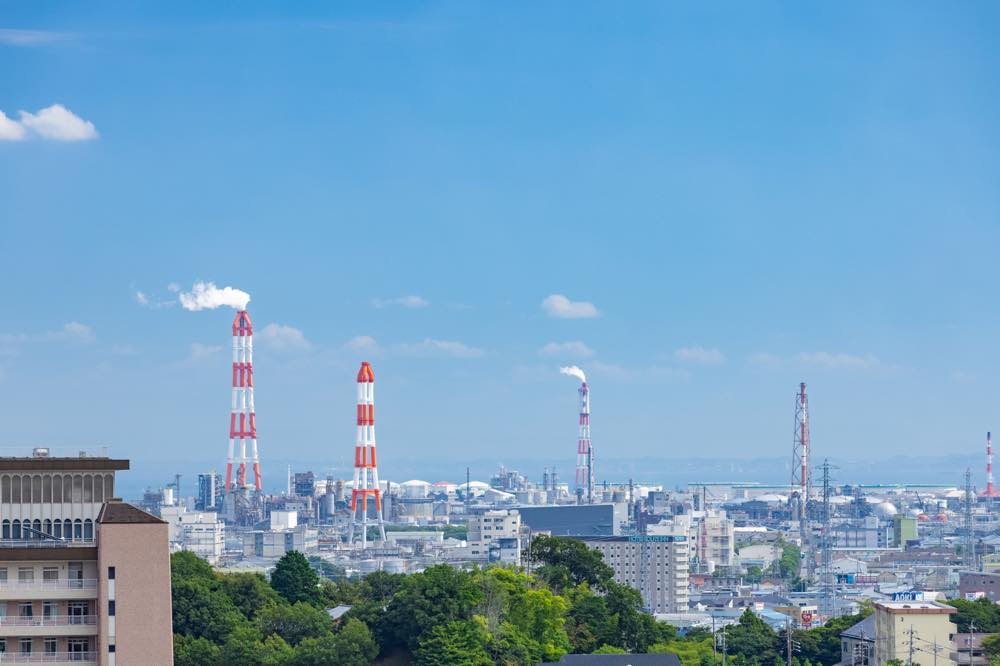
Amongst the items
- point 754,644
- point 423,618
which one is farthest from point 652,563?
point 423,618

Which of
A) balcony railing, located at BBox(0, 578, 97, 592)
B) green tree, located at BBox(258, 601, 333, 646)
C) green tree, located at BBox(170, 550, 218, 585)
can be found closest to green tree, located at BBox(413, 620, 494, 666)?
green tree, located at BBox(258, 601, 333, 646)

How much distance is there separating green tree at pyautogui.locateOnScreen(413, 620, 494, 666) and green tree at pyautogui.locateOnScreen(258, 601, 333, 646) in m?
2.73

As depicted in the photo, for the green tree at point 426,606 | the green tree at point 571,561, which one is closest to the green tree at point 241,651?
the green tree at point 426,606

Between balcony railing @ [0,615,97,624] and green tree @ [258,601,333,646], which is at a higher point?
balcony railing @ [0,615,97,624]

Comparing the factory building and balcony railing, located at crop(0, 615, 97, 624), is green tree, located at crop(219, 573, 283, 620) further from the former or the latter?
the factory building

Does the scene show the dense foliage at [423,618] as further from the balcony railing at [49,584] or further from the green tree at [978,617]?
the balcony railing at [49,584]

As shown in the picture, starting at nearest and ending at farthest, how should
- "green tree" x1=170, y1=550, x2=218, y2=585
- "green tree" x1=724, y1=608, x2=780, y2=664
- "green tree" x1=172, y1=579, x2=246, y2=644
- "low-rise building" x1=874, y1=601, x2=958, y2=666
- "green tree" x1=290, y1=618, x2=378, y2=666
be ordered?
"green tree" x1=290, y1=618, x2=378, y2=666, "green tree" x1=172, y1=579, x2=246, y2=644, "green tree" x1=170, y1=550, x2=218, y2=585, "low-rise building" x1=874, y1=601, x2=958, y2=666, "green tree" x1=724, y1=608, x2=780, y2=664

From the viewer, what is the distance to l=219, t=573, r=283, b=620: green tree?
112ft

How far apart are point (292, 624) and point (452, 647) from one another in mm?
4167

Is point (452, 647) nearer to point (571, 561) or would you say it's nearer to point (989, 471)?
point (571, 561)

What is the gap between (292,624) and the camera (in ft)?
108

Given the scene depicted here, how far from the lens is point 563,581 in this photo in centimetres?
3919

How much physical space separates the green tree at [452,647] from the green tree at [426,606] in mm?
302

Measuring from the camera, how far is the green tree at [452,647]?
30.5 metres
